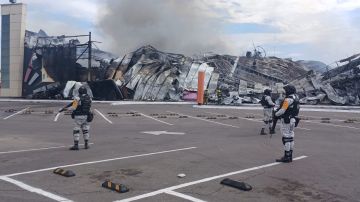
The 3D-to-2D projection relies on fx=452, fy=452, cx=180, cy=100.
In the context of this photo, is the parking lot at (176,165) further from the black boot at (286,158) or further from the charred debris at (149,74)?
the charred debris at (149,74)

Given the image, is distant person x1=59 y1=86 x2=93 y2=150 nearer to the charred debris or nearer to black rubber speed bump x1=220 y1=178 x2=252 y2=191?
black rubber speed bump x1=220 y1=178 x2=252 y2=191

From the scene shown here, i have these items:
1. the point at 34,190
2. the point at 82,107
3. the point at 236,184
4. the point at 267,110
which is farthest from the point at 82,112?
the point at 267,110

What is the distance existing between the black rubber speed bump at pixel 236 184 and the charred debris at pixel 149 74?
98.0 ft

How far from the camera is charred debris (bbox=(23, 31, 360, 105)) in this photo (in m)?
38.2

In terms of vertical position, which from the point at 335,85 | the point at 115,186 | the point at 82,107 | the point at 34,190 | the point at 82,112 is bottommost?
the point at 34,190

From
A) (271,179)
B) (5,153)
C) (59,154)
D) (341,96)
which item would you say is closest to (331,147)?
(271,179)

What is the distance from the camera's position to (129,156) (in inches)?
393

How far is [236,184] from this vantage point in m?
7.00

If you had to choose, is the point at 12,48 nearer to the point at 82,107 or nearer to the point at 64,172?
the point at 82,107

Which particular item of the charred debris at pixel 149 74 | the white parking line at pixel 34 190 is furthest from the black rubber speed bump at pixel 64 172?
the charred debris at pixel 149 74

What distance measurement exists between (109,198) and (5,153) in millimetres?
5065

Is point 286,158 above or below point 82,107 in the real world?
below

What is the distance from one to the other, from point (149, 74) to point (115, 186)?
114 feet

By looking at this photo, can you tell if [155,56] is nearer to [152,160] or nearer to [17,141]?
[17,141]
